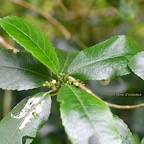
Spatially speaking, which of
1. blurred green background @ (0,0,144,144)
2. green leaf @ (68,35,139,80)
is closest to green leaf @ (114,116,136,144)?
green leaf @ (68,35,139,80)

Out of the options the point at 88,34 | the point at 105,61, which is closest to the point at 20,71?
the point at 105,61

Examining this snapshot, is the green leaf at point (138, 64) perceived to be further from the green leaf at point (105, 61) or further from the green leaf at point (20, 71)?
the green leaf at point (20, 71)

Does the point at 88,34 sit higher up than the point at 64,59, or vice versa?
the point at 64,59

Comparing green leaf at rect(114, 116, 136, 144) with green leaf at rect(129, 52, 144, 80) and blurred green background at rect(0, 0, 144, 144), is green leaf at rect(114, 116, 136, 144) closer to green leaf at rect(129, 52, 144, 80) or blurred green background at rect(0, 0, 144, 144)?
green leaf at rect(129, 52, 144, 80)

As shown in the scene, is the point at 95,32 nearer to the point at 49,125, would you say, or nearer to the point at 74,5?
the point at 74,5

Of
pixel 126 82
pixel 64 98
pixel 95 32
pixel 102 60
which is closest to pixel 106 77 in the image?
pixel 102 60

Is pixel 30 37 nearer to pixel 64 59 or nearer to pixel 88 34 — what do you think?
pixel 64 59
